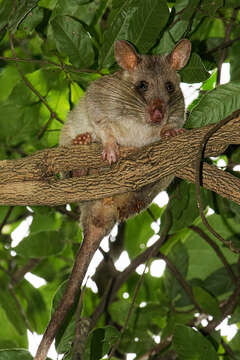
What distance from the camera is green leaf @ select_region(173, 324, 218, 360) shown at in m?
4.28

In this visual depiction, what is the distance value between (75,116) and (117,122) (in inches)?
18.8

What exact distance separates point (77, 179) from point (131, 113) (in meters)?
0.99

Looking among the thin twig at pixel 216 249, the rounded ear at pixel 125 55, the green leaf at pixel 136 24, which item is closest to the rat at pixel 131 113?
the rounded ear at pixel 125 55

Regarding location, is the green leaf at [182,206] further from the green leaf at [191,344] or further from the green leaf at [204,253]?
the green leaf at [204,253]

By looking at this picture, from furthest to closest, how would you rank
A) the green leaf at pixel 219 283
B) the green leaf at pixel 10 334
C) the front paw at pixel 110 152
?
1. the green leaf at pixel 219 283
2. the green leaf at pixel 10 334
3. the front paw at pixel 110 152

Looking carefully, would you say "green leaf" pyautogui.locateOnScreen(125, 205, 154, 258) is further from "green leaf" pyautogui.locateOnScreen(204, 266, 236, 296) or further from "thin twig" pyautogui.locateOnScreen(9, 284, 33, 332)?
Answer: "thin twig" pyautogui.locateOnScreen(9, 284, 33, 332)

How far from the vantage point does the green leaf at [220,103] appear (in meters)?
3.71

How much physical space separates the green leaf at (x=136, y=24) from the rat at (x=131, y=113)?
4.4 inches

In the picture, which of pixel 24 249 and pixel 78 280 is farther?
pixel 24 249

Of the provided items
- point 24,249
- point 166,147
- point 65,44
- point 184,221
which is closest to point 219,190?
point 166,147

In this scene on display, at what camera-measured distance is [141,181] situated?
3881 mm

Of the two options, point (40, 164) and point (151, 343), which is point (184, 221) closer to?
point (151, 343)

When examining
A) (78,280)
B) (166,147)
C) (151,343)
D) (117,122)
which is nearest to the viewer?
(166,147)

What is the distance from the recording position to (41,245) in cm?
539
